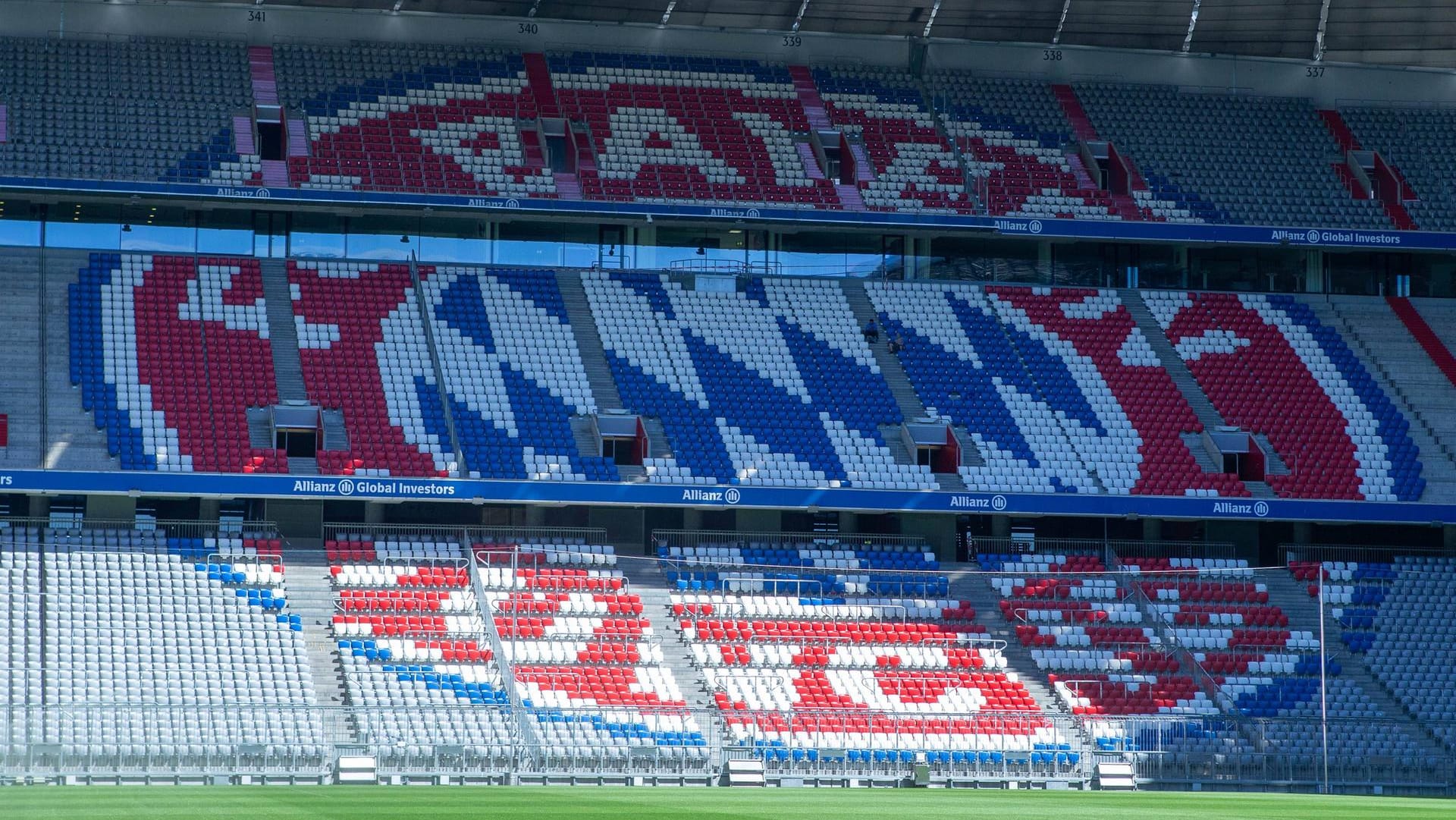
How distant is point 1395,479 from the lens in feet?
151

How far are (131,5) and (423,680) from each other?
22887mm

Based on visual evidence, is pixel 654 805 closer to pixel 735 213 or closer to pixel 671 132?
pixel 735 213

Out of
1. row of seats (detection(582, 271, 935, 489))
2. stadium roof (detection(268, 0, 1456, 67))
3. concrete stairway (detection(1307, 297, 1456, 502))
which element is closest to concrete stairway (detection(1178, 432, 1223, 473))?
concrete stairway (detection(1307, 297, 1456, 502))

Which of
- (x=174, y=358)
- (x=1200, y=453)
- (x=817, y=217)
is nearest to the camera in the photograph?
(x=174, y=358)

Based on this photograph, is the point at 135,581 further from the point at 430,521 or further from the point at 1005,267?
the point at 1005,267

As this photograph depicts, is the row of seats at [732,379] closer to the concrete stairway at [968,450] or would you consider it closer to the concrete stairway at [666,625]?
the concrete stairway at [968,450]

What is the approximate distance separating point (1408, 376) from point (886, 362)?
14.2m

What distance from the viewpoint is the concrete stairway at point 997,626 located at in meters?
39.5

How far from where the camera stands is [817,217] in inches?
1925

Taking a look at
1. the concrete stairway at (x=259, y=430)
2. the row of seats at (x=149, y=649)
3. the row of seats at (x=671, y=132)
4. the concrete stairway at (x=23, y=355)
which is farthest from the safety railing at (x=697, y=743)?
the row of seats at (x=671, y=132)

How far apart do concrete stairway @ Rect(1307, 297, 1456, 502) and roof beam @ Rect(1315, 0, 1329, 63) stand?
806 centimetres

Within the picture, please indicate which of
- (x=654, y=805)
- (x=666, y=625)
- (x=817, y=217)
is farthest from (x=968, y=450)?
(x=654, y=805)

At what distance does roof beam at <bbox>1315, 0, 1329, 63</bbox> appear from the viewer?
53094 mm

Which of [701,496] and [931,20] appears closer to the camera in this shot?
[701,496]
